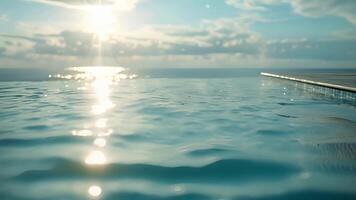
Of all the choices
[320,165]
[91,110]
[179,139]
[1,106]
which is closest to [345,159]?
[320,165]

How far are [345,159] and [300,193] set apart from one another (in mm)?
2657

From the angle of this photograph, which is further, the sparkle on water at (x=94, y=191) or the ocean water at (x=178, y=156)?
the ocean water at (x=178, y=156)

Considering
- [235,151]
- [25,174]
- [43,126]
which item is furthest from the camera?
[43,126]

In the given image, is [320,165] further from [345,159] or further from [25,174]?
[25,174]

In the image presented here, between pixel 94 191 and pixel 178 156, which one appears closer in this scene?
pixel 94 191

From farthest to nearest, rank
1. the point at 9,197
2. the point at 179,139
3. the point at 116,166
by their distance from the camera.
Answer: the point at 179,139 → the point at 116,166 → the point at 9,197

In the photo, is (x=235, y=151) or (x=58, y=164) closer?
(x=58, y=164)

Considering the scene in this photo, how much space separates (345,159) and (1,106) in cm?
1714

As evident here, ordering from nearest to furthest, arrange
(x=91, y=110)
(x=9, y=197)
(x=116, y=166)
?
(x=9, y=197) < (x=116, y=166) < (x=91, y=110)

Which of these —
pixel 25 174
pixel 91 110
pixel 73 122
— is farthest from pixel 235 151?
pixel 91 110

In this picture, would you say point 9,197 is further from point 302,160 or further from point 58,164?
point 302,160

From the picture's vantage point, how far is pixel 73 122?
14.9 m

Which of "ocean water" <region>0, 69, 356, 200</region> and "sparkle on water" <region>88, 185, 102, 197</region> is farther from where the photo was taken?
"ocean water" <region>0, 69, 356, 200</region>

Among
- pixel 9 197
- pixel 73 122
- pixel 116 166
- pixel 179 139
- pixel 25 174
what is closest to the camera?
pixel 9 197
